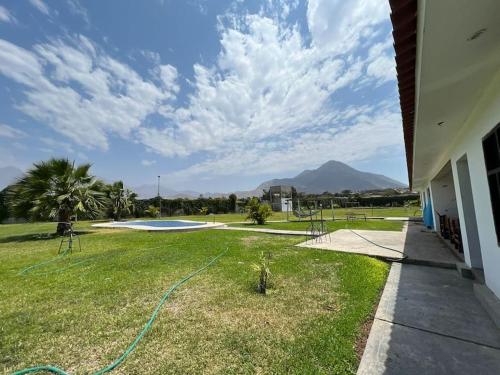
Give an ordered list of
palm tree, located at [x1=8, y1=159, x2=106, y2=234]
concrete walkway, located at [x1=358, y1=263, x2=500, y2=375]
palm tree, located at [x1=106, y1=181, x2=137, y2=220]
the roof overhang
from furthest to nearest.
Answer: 1. palm tree, located at [x1=106, y1=181, x2=137, y2=220]
2. palm tree, located at [x1=8, y1=159, x2=106, y2=234]
3. concrete walkway, located at [x1=358, y1=263, x2=500, y2=375]
4. the roof overhang

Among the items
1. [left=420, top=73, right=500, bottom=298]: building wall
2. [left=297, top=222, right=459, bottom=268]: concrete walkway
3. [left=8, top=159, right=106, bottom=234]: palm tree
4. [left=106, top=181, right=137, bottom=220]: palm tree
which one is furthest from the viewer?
[left=106, top=181, right=137, bottom=220]: palm tree

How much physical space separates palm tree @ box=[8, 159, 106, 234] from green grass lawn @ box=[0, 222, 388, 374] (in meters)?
6.43

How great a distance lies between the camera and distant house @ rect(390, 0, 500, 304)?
1.71m

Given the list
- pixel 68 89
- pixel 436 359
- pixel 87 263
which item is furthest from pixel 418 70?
pixel 68 89

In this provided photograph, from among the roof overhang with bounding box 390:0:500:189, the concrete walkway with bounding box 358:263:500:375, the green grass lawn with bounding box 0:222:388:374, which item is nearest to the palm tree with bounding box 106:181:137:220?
the green grass lawn with bounding box 0:222:388:374

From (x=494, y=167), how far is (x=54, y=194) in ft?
52.4

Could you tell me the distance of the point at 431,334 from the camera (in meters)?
2.62

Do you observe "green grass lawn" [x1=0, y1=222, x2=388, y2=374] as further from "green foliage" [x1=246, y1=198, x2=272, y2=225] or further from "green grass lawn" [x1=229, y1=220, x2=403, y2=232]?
"green foliage" [x1=246, y1=198, x2=272, y2=225]

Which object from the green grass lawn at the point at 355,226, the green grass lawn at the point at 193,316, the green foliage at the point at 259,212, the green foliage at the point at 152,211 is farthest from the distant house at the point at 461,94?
the green foliage at the point at 152,211

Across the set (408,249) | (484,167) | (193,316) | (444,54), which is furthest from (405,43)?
(408,249)

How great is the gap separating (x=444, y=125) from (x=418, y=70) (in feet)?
8.01

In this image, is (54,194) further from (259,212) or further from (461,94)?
(461,94)

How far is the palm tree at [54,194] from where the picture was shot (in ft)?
37.1

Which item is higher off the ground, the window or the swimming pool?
the window
